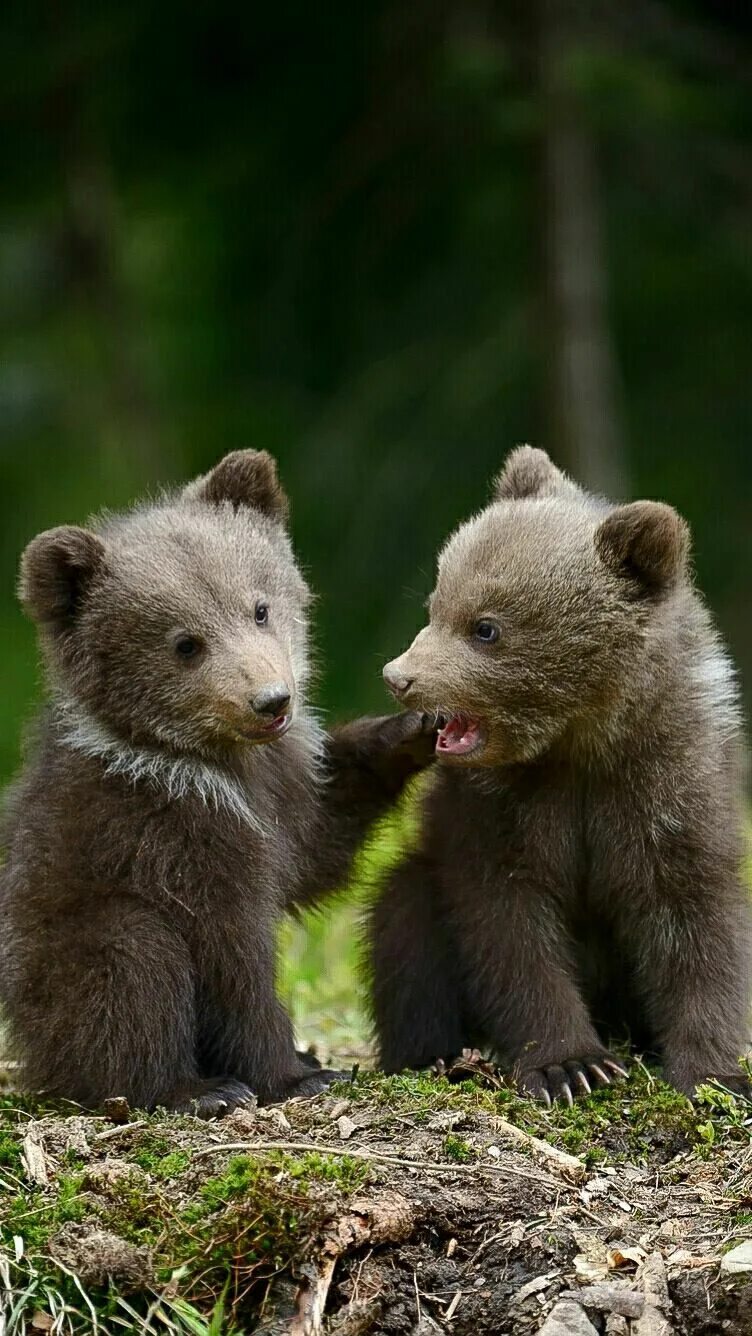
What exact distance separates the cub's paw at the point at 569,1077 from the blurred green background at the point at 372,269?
727 centimetres

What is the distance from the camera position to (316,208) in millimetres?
13859

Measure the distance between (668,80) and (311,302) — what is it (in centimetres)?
330

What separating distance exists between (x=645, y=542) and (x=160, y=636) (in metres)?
1.54

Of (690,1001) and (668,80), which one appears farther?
(668,80)

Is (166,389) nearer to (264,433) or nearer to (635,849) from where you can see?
(264,433)

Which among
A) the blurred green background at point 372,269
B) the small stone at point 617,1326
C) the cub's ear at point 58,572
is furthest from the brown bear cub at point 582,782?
the blurred green background at point 372,269

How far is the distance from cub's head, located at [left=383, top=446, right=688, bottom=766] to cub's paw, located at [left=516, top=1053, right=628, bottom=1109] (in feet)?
3.16

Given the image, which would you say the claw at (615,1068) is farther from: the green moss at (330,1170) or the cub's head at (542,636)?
the green moss at (330,1170)

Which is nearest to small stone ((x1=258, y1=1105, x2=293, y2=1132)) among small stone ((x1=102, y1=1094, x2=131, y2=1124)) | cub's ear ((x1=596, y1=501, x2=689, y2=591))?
small stone ((x1=102, y1=1094, x2=131, y2=1124))

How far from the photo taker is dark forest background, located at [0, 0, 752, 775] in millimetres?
13070

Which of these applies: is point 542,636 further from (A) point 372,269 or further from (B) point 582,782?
(A) point 372,269

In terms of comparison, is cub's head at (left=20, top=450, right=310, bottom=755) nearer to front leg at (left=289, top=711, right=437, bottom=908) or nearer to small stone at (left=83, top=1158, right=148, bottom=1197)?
front leg at (left=289, top=711, right=437, bottom=908)

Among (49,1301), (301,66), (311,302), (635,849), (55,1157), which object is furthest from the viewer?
(311,302)

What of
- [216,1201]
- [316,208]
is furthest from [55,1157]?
[316,208]
